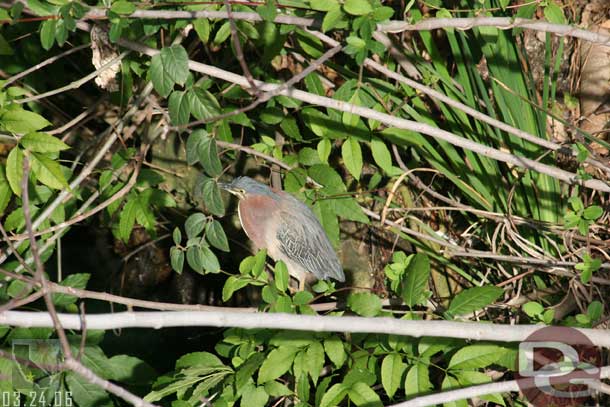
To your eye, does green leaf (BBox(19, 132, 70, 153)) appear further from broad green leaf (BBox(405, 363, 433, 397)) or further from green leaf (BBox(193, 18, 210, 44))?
broad green leaf (BBox(405, 363, 433, 397))

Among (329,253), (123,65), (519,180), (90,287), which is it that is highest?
(123,65)

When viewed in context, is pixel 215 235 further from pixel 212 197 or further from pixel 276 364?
pixel 276 364

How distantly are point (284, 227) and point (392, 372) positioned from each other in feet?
2.62

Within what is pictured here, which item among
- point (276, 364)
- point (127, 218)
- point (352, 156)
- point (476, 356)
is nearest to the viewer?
point (476, 356)

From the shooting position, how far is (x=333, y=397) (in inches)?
82.7

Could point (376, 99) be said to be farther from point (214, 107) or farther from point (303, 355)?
point (303, 355)

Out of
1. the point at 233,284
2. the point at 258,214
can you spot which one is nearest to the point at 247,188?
the point at 258,214

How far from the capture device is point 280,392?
2156mm

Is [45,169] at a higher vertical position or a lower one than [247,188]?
higher

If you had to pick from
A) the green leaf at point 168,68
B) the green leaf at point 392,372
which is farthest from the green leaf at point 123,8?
the green leaf at point 392,372

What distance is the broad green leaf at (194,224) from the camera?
7.69 ft

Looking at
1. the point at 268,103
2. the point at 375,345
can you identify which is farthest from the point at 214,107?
the point at 375,345

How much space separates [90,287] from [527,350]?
2.48 metres

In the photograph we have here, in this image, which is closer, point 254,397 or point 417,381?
point 417,381
